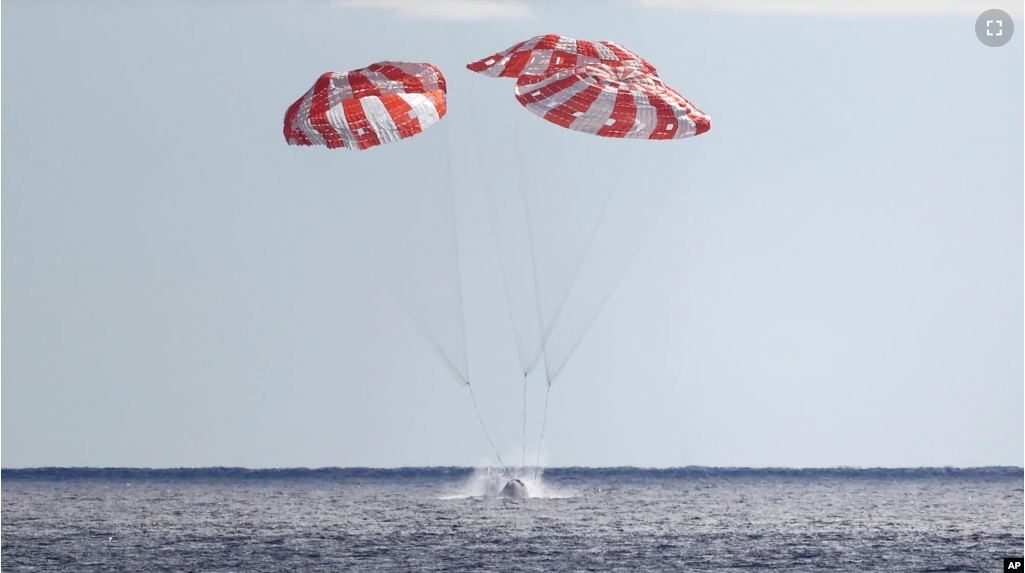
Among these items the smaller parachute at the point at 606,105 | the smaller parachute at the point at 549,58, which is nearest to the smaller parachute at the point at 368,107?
the smaller parachute at the point at 549,58

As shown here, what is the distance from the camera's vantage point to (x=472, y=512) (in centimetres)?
3988

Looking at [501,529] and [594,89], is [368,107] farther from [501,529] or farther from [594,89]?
[501,529]

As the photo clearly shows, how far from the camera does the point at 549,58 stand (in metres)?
19.8

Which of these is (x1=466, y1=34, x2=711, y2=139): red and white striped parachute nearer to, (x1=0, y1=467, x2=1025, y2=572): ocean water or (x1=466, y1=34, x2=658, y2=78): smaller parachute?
(x1=466, y1=34, x2=658, y2=78): smaller parachute

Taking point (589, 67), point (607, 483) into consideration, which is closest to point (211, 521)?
point (589, 67)

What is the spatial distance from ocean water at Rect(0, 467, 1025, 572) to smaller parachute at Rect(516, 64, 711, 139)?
9.23 metres

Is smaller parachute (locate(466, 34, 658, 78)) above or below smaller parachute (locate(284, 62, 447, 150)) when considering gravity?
above

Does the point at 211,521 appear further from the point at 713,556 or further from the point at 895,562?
the point at 895,562

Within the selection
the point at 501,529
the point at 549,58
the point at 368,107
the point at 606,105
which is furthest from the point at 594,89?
the point at 501,529

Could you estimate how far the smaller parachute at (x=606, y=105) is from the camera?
1895cm

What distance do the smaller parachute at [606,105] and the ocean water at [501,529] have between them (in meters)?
9.23

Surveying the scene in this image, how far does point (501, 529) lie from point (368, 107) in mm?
15599

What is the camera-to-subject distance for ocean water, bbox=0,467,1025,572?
26.4 meters

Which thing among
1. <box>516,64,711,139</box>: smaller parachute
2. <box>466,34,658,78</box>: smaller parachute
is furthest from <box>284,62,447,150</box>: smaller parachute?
<box>516,64,711,139</box>: smaller parachute
